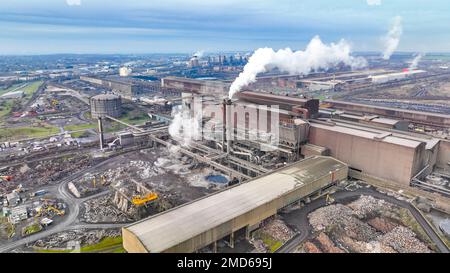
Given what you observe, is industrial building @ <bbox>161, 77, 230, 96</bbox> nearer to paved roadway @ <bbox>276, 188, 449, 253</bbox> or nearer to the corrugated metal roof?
the corrugated metal roof

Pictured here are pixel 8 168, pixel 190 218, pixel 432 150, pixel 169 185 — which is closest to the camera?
pixel 190 218

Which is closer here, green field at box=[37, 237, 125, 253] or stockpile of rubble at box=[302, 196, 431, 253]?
stockpile of rubble at box=[302, 196, 431, 253]

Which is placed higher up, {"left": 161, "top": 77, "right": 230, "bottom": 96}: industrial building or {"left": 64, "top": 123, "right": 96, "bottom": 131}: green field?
{"left": 161, "top": 77, "right": 230, "bottom": 96}: industrial building

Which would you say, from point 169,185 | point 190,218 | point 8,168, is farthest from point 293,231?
point 8,168

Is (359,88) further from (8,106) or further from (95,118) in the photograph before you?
(8,106)

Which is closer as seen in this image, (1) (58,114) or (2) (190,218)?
(2) (190,218)

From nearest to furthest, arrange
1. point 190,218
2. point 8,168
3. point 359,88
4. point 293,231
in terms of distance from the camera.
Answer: point 190,218 < point 293,231 < point 8,168 < point 359,88

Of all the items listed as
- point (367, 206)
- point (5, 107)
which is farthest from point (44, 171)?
point (5, 107)

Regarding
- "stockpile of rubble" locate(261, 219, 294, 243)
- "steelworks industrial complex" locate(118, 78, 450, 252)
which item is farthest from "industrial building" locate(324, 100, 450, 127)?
"stockpile of rubble" locate(261, 219, 294, 243)
